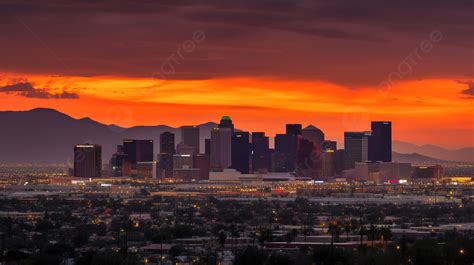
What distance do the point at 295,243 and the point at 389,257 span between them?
3165cm

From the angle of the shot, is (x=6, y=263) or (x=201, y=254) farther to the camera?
(x=201, y=254)

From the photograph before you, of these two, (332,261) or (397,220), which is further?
(397,220)

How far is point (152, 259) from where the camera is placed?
96.6 m

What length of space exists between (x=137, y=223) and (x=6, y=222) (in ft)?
52.1

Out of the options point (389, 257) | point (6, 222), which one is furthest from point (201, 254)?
point (6, 222)

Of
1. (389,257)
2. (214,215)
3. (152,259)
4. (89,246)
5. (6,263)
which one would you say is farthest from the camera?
(214,215)

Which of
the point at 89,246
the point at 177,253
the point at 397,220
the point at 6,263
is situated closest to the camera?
the point at 6,263

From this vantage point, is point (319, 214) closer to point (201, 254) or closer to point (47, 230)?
point (47, 230)

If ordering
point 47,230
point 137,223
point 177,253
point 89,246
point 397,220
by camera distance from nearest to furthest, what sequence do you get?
point 177,253 < point 89,246 < point 47,230 < point 137,223 < point 397,220

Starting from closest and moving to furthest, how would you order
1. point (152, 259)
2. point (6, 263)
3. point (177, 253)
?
point (6, 263), point (152, 259), point (177, 253)

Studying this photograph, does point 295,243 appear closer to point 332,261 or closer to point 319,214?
point 332,261

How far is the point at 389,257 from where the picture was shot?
271ft

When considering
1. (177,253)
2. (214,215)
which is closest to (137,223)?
(214,215)

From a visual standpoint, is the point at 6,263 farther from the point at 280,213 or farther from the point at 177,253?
the point at 280,213
